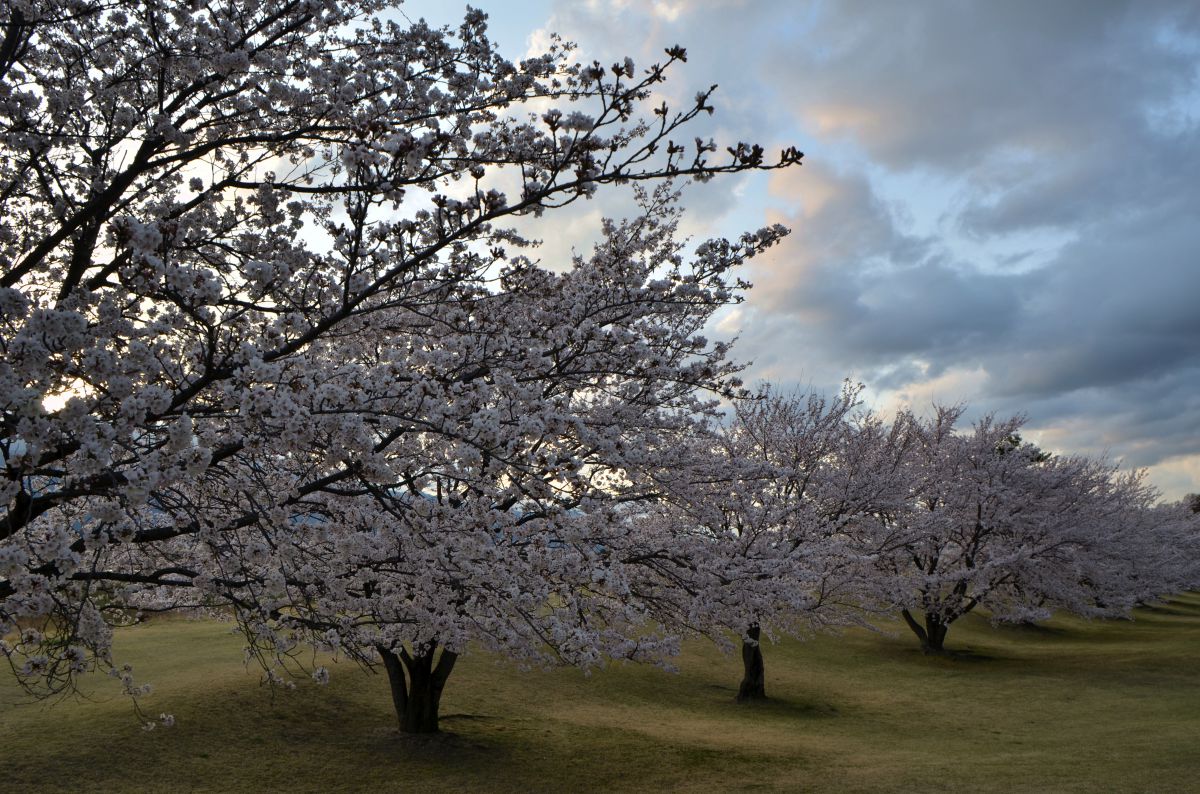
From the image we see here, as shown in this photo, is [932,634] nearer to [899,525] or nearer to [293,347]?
[899,525]

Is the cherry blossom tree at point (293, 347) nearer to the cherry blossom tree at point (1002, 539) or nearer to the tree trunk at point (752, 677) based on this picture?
the tree trunk at point (752, 677)

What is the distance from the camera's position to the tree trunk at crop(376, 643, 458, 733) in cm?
1493

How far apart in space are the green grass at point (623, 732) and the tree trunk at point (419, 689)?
443mm

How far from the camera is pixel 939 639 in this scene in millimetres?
30797

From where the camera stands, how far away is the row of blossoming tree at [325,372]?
16.9 feet

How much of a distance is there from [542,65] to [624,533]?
19.1 feet

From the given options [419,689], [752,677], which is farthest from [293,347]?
[752,677]

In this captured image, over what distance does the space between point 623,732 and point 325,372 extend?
44.2 ft

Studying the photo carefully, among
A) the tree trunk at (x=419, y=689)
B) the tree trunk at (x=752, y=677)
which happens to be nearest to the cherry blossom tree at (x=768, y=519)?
the tree trunk at (x=752, y=677)

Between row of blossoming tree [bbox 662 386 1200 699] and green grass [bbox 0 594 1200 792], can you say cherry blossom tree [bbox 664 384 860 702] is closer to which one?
row of blossoming tree [bbox 662 386 1200 699]

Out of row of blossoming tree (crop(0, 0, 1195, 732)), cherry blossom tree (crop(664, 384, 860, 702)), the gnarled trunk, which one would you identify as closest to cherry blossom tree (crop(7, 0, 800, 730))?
row of blossoming tree (crop(0, 0, 1195, 732))

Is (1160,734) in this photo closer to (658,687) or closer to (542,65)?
(658,687)

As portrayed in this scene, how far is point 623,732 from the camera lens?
17.2 m

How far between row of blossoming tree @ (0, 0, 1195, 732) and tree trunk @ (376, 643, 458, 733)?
1.27 metres
